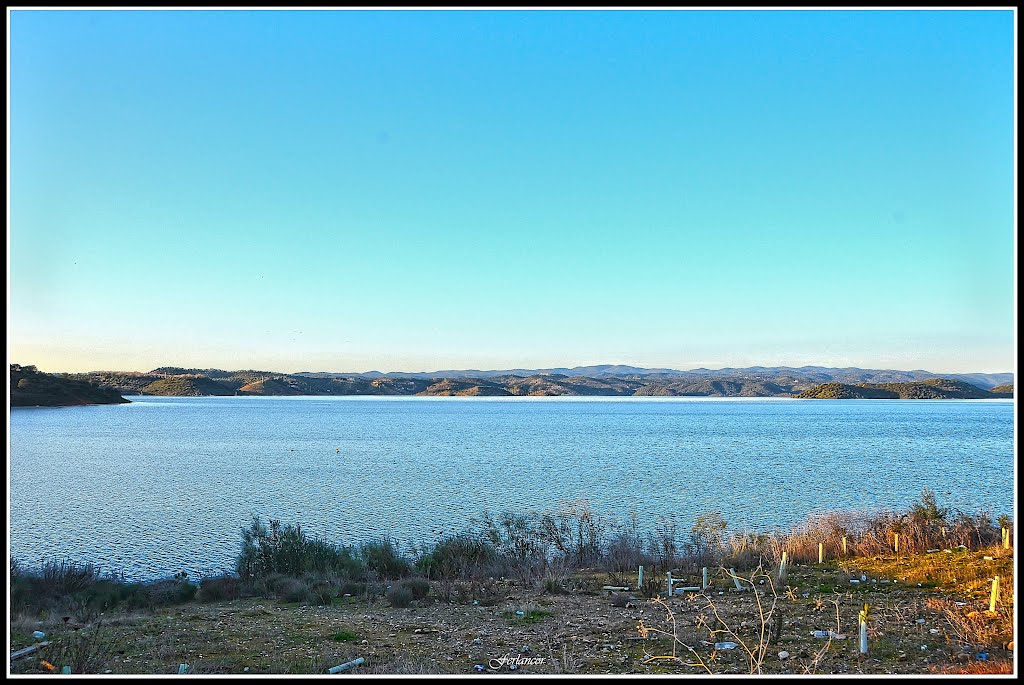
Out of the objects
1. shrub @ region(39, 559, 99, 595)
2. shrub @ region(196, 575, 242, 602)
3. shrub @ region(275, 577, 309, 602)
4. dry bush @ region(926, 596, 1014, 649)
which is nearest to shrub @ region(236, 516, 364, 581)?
shrub @ region(196, 575, 242, 602)

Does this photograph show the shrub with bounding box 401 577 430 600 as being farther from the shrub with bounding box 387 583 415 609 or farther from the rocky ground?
the rocky ground

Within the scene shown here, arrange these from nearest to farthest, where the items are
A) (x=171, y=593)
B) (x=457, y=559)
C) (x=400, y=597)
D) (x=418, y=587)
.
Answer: (x=400, y=597) < (x=418, y=587) < (x=171, y=593) < (x=457, y=559)

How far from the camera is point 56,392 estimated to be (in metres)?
108

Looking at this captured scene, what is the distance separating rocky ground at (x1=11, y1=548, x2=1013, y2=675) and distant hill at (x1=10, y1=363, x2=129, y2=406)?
7549 cm

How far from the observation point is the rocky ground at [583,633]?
727cm

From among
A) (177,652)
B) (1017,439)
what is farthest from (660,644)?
(177,652)

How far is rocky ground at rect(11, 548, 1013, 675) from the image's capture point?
727cm

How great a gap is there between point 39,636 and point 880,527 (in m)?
14.5

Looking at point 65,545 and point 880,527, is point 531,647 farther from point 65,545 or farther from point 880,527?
point 65,545

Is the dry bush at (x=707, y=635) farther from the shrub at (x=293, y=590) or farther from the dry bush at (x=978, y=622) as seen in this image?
the shrub at (x=293, y=590)

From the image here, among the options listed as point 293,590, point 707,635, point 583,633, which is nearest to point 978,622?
point 707,635

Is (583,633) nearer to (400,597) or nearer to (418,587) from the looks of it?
(400,597)

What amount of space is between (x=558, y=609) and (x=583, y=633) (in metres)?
1.23

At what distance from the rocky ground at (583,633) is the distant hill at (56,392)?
248 ft
